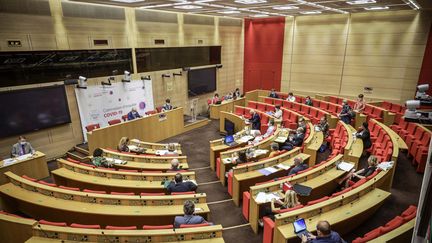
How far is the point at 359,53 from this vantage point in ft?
45.0

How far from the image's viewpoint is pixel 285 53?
1602 centimetres

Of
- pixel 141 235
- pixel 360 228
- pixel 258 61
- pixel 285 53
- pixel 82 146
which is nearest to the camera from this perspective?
pixel 141 235

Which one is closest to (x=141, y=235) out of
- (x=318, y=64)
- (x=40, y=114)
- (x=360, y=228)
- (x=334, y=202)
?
(x=334, y=202)

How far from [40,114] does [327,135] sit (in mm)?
9775

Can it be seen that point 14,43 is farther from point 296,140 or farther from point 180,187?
point 296,140

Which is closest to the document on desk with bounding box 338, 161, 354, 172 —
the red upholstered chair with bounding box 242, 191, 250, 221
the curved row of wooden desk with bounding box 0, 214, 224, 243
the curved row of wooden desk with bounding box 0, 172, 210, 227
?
the red upholstered chair with bounding box 242, 191, 250, 221

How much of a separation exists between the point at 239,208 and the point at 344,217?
7.94 feet

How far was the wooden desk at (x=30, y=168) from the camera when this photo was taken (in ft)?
23.3

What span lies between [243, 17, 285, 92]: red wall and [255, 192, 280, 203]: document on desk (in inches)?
479

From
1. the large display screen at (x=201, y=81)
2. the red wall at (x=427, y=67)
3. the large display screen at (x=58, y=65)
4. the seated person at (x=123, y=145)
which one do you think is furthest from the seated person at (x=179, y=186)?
the red wall at (x=427, y=67)

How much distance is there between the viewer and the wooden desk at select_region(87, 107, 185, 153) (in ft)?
29.4

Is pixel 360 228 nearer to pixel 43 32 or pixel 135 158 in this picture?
pixel 135 158

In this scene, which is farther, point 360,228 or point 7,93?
point 7,93

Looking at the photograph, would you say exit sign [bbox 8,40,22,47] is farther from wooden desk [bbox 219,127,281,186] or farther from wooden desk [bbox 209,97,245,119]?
wooden desk [bbox 209,97,245,119]
